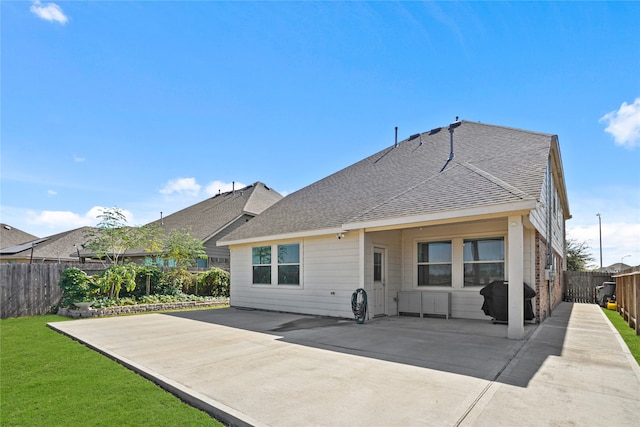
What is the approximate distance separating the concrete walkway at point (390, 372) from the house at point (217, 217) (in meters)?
12.0

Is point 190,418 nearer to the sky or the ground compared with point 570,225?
nearer to the ground

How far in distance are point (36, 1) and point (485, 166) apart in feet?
38.2

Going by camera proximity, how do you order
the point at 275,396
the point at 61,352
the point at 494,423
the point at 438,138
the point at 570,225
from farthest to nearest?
the point at 570,225 < the point at 438,138 < the point at 61,352 < the point at 275,396 < the point at 494,423

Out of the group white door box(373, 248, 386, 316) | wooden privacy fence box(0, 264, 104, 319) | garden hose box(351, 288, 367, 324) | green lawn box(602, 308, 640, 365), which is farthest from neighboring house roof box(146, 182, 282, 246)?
green lawn box(602, 308, 640, 365)

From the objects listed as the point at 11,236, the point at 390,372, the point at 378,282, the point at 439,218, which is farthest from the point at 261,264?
the point at 11,236

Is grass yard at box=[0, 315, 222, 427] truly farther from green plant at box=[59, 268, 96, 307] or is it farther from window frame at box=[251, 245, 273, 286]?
window frame at box=[251, 245, 273, 286]

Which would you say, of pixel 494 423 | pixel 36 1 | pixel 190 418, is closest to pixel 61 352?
pixel 190 418

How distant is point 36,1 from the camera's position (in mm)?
8227

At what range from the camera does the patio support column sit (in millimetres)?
6730

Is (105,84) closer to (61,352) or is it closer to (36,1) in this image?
(36,1)

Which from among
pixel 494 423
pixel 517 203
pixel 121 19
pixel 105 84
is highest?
pixel 121 19

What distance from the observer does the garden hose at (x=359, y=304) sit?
888 cm

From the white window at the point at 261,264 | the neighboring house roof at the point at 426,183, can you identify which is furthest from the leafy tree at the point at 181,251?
the white window at the point at 261,264

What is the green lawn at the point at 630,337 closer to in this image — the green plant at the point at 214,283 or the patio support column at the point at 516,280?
the patio support column at the point at 516,280
